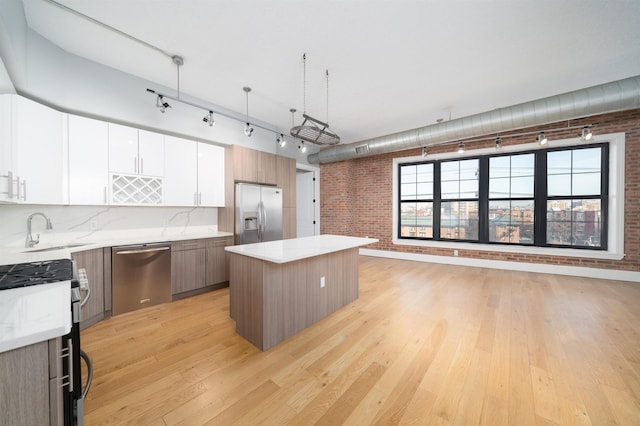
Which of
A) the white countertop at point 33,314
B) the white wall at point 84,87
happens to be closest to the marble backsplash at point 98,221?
the white wall at point 84,87

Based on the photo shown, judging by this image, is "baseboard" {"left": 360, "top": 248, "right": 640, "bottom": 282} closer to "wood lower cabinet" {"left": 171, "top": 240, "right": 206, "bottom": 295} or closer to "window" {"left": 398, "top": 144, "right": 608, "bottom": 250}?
"window" {"left": 398, "top": 144, "right": 608, "bottom": 250}

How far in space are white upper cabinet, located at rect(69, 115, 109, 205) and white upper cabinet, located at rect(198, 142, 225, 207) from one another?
45.2 inches

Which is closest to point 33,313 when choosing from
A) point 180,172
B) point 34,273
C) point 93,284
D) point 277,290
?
point 34,273

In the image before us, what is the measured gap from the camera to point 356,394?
1.67 meters

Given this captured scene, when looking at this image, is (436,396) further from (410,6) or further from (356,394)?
(410,6)

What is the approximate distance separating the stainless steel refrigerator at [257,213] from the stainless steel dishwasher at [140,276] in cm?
113

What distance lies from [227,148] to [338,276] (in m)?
2.96

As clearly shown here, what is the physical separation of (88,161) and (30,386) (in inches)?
119

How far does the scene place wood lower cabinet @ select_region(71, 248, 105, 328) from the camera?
253 centimetres

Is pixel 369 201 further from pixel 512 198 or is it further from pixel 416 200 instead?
pixel 512 198

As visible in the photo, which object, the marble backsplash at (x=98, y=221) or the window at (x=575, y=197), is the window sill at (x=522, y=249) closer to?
the window at (x=575, y=197)

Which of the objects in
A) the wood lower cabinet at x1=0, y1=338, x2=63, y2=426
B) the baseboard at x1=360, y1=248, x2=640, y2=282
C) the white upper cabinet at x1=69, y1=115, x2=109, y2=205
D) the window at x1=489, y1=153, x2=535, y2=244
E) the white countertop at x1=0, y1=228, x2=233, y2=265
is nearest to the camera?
the wood lower cabinet at x1=0, y1=338, x2=63, y2=426

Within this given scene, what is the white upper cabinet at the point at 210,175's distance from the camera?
3.82 m

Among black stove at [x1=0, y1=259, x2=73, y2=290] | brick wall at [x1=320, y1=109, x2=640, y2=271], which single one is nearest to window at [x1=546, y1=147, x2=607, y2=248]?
brick wall at [x1=320, y1=109, x2=640, y2=271]
